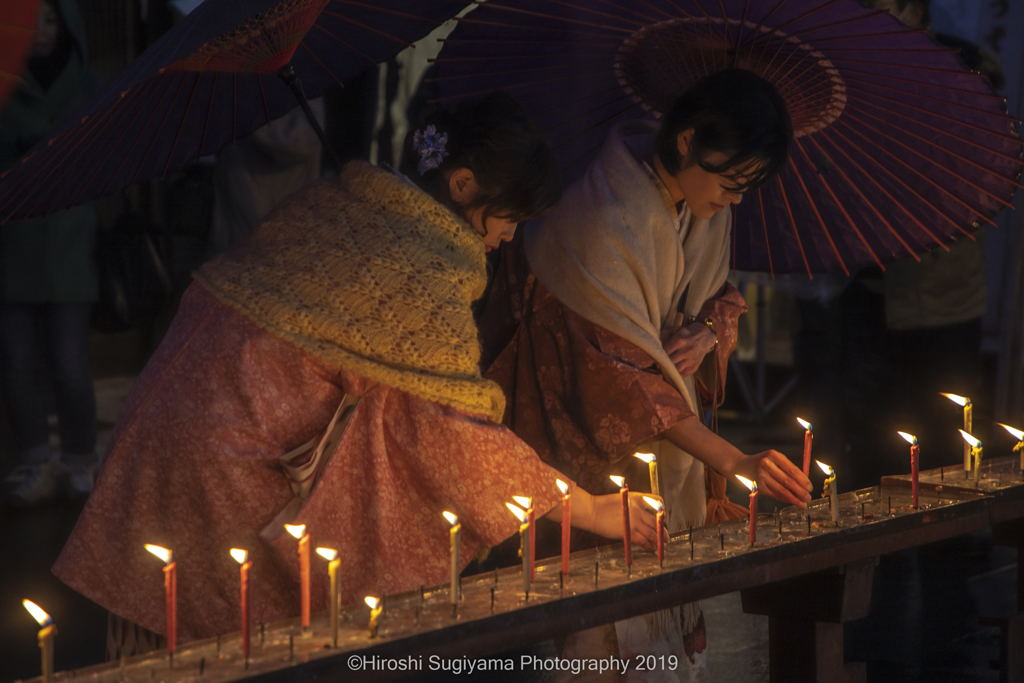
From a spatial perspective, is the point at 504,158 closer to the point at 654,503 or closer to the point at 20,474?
the point at 654,503

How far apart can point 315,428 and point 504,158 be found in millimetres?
575

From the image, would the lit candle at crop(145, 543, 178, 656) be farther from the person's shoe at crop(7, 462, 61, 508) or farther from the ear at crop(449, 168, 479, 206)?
the person's shoe at crop(7, 462, 61, 508)

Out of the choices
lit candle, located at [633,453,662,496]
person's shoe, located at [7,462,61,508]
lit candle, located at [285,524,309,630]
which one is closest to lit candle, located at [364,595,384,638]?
lit candle, located at [285,524,309,630]

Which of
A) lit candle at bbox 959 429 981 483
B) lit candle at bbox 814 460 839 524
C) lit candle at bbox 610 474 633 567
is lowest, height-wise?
lit candle at bbox 610 474 633 567

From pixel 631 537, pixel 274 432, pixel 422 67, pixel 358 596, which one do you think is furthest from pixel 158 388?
pixel 422 67

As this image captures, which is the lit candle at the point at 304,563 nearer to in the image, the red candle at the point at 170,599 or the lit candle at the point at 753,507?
the red candle at the point at 170,599

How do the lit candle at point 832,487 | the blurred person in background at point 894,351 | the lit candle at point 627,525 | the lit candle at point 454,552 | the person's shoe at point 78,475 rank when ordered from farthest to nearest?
the person's shoe at point 78,475 → the blurred person in background at point 894,351 → the lit candle at point 832,487 → the lit candle at point 627,525 → the lit candle at point 454,552

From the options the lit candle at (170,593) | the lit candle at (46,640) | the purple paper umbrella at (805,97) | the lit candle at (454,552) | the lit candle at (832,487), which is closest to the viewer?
the lit candle at (46,640)

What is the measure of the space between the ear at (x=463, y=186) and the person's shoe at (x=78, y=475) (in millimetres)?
3649

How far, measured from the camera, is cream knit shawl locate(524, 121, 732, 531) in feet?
7.72

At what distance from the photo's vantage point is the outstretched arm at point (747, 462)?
2215mm

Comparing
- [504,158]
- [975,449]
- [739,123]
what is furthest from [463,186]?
[975,449]

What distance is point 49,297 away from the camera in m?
A: 4.90

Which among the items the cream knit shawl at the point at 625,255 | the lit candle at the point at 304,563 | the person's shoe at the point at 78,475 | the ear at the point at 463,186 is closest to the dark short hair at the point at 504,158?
the ear at the point at 463,186
